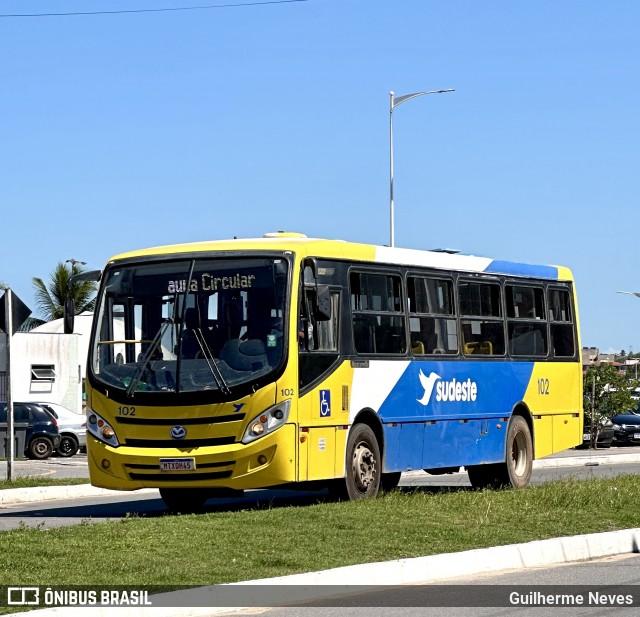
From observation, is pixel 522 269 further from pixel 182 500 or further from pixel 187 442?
pixel 187 442

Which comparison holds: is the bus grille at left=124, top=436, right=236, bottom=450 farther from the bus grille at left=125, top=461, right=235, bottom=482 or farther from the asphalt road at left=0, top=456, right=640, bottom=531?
the asphalt road at left=0, top=456, right=640, bottom=531

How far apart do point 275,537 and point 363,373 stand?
221 inches

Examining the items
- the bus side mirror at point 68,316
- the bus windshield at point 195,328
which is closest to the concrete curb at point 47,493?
the bus side mirror at point 68,316

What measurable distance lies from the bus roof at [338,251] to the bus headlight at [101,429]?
6.73 ft

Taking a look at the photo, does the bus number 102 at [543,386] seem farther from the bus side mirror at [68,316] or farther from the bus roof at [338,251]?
the bus side mirror at [68,316]

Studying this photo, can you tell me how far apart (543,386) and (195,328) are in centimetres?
787

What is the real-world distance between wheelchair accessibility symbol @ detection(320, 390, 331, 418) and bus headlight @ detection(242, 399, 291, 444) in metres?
0.91

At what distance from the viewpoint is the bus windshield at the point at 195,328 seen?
16.8m

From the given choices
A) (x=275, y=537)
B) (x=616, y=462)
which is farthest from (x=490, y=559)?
(x=616, y=462)

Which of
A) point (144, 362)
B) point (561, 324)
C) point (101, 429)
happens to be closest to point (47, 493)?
point (101, 429)

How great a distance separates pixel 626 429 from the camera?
4909 centimetres

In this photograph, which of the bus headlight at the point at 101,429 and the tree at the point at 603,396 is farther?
the tree at the point at 603,396

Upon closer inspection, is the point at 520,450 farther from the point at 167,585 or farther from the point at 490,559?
the point at 167,585

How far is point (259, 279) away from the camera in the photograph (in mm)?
17141
